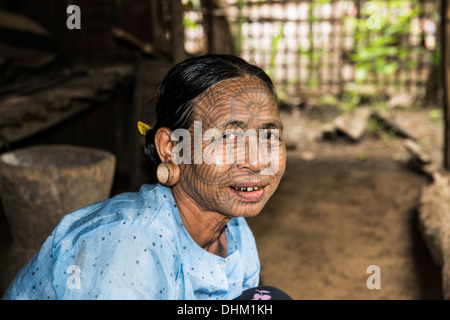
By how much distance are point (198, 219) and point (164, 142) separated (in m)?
0.25

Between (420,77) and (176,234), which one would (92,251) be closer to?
(176,234)

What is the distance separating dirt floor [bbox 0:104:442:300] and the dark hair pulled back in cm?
204

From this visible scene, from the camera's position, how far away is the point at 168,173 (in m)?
1.37

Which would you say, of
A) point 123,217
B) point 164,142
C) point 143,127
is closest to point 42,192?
point 143,127

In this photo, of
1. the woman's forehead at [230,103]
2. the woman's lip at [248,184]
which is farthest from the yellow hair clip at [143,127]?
the woman's lip at [248,184]

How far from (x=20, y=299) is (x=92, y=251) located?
31cm

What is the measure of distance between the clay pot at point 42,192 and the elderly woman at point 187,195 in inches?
54.3

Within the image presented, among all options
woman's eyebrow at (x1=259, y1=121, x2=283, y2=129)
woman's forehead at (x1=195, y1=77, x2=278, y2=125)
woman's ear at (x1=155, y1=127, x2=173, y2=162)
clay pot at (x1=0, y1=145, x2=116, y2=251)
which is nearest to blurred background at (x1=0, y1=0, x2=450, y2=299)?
clay pot at (x1=0, y1=145, x2=116, y2=251)

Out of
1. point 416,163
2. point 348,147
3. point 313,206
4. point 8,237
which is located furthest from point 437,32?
point 8,237

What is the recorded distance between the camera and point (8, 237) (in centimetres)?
364

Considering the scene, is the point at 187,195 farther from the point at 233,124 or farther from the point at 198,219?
the point at 233,124

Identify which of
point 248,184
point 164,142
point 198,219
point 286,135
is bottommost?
point 286,135

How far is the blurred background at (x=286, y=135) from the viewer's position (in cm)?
308

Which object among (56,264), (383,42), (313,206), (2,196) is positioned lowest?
(313,206)
